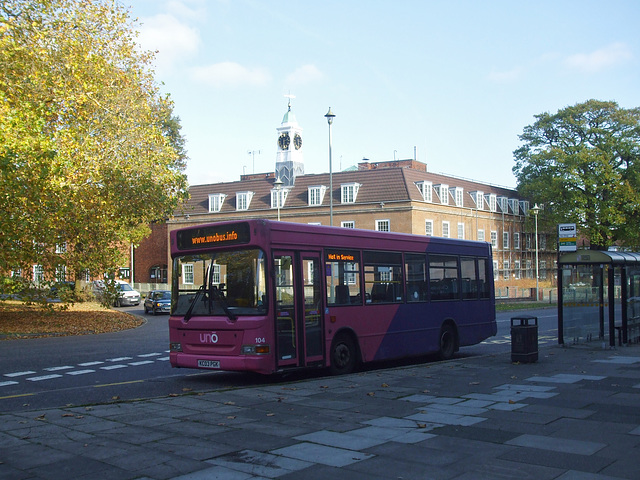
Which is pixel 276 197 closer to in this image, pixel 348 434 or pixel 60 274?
pixel 60 274

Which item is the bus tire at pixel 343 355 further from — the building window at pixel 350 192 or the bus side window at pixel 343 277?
the building window at pixel 350 192

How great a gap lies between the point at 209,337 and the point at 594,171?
55382 millimetres

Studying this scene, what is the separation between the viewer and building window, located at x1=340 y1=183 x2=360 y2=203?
67.9m

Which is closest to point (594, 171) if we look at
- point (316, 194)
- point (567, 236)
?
point (316, 194)

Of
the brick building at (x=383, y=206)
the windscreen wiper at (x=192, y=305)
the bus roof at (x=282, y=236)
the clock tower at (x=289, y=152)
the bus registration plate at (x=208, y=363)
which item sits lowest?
the bus registration plate at (x=208, y=363)

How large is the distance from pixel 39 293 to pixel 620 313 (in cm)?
Answer: 1985

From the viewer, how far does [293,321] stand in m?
12.7

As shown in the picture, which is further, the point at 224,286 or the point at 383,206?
the point at 383,206

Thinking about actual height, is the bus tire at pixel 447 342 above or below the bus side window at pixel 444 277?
below

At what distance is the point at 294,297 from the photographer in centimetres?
1270

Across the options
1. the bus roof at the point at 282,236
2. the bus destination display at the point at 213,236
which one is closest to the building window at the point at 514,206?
the bus roof at the point at 282,236

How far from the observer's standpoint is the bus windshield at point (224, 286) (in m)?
12.2

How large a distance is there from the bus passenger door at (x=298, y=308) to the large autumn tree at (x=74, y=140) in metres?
12.3

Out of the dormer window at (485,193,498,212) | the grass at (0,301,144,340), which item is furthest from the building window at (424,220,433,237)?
the grass at (0,301,144,340)
